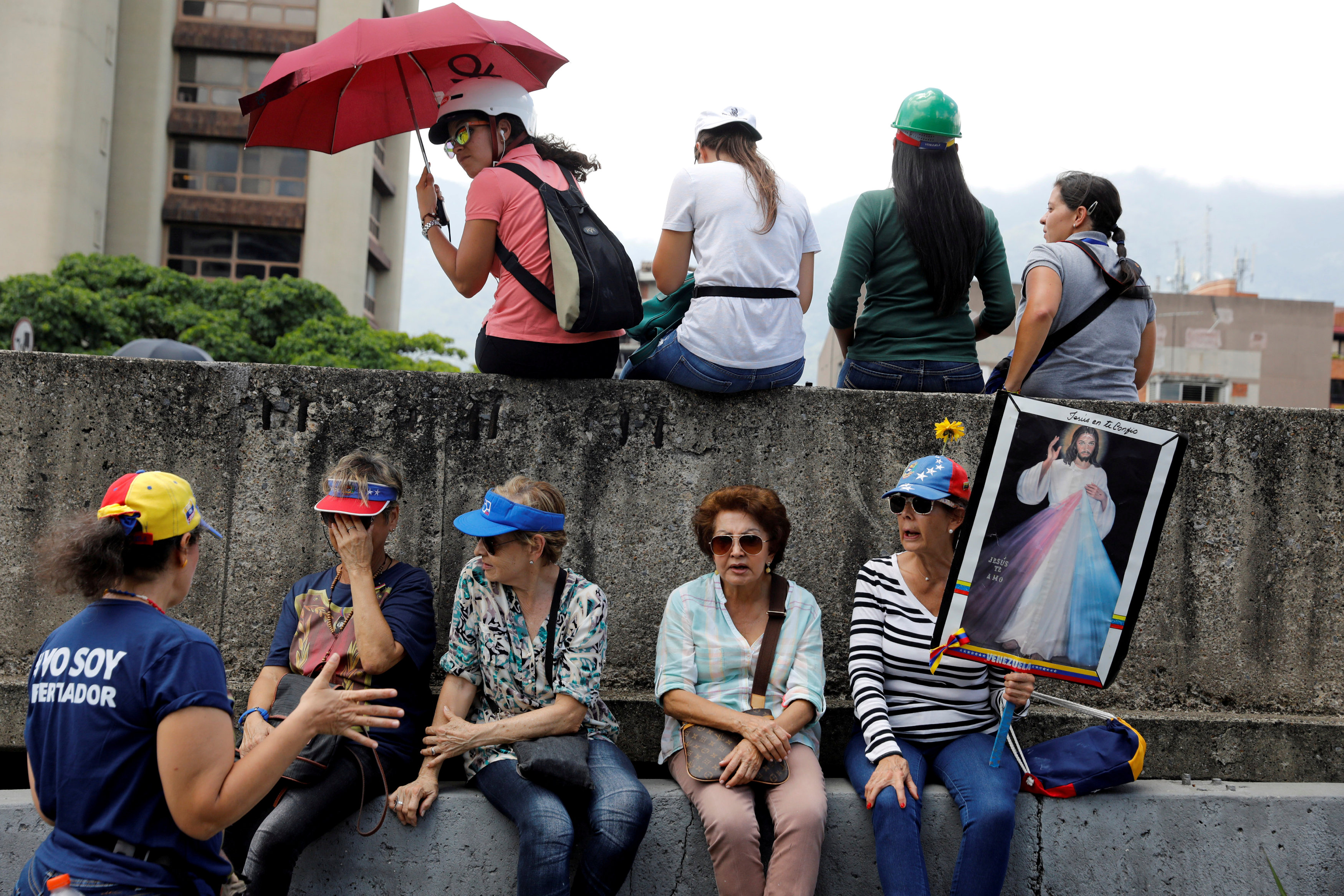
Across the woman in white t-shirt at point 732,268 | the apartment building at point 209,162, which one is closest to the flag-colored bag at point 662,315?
the woman in white t-shirt at point 732,268

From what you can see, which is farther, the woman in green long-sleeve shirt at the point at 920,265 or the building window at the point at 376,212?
the building window at the point at 376,212

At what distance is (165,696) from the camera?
2393 mm

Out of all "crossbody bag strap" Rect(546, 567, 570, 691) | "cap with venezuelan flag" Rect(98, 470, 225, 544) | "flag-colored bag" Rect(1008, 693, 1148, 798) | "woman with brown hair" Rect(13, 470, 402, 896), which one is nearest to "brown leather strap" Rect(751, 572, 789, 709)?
"crossbody bag strap" Rect(546, 567, 570, 691)

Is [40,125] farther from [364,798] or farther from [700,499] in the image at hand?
[364,798]

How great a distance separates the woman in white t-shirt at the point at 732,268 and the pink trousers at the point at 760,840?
1.72 metres

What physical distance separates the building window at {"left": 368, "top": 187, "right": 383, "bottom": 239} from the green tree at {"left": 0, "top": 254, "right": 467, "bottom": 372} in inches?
Result: 464

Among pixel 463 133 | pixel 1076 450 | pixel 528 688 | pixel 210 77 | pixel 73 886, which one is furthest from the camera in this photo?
pixel 210 77

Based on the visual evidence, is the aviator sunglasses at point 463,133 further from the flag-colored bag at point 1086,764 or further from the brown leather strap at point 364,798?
the flag-colored bag at point 1086,764

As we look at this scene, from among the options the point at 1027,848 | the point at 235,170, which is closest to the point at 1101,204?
the point at 1027,848

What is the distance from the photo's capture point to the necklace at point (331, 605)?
12.4 ft

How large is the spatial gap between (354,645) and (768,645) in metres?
1.57

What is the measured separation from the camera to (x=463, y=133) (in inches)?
174

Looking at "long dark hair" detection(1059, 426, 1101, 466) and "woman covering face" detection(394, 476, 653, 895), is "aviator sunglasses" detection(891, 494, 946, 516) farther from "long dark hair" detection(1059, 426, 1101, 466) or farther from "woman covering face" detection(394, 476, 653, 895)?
"woman covering face" detection(394, 476, 653, 895)

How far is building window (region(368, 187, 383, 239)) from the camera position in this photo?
4134 cm
